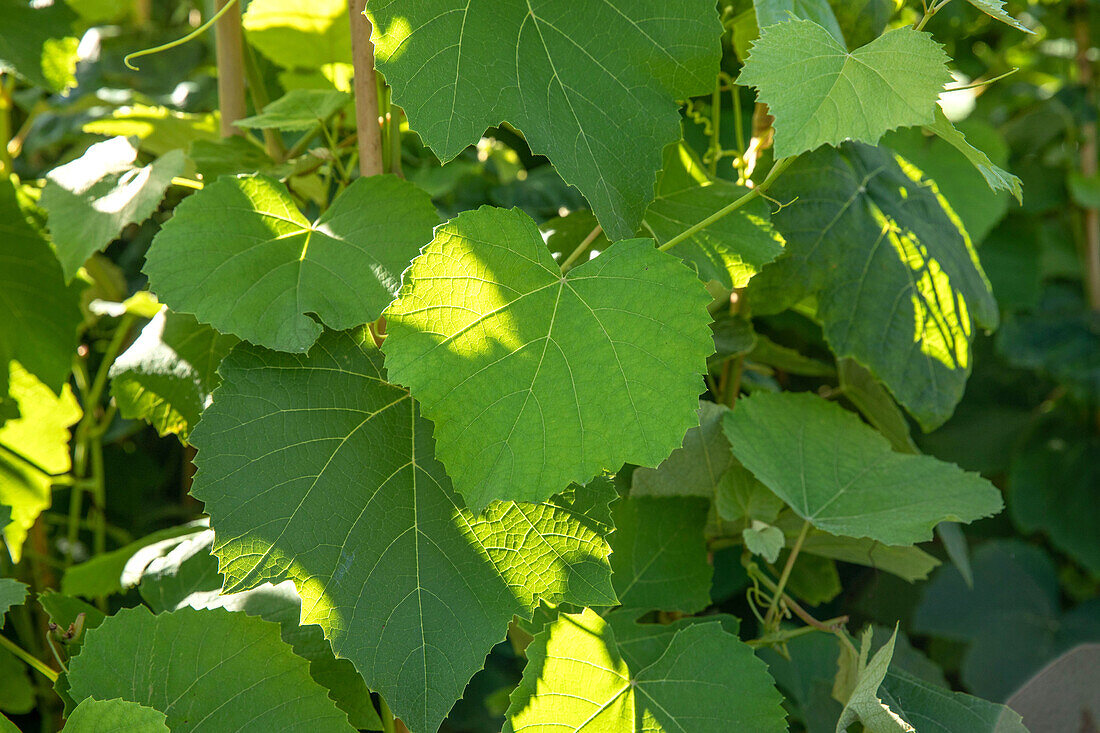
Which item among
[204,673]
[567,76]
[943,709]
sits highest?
[567,76]

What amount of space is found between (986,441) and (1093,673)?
46.8 inches

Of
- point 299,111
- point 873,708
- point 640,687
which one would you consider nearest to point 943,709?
point 873,708

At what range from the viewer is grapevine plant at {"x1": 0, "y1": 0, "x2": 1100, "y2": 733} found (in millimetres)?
643

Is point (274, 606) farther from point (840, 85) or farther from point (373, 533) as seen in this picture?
point (840, 85)

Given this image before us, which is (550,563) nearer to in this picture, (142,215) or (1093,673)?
(142,215)

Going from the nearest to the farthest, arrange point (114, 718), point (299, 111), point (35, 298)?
point (114, 718) → point (299, 111) → point (35, 298)

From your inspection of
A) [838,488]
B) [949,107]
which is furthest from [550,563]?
[949,107]

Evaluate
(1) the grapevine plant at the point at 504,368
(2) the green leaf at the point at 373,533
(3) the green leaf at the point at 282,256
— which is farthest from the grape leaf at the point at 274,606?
(3) the green leaf at the point at 282,256

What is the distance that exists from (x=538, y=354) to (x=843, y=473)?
45 cm

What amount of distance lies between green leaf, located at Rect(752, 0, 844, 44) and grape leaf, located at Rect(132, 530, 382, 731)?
0.67 m

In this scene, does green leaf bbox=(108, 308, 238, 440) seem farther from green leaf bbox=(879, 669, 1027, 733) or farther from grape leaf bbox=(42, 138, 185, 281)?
green leaf bbox=(879, 669, 1027, 733)

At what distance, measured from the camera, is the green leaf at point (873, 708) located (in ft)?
2.27

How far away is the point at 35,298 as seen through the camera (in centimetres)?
102

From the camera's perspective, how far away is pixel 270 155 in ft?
3.10
